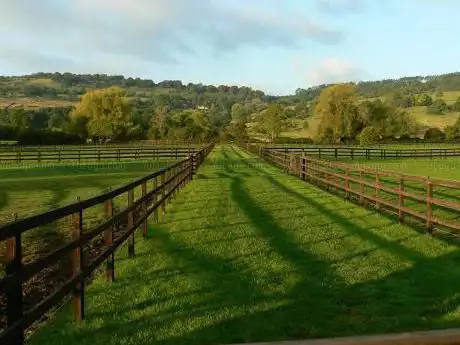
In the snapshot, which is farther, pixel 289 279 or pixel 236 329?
pixel 289 279

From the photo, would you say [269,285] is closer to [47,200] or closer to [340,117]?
[47,200]

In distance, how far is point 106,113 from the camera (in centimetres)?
10438

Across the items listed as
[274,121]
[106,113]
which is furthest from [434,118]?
[106,113]

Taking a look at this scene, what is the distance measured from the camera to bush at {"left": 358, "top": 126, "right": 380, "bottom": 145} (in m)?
88.2

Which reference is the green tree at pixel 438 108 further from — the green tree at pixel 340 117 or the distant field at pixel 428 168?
the distant field at pixel 428 168

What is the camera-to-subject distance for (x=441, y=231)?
406 inches

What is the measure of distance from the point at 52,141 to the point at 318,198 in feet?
246

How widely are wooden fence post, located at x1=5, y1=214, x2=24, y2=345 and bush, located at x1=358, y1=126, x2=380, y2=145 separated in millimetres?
86175

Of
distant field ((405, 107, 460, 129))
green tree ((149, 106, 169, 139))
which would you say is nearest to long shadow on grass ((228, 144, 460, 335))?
green tree ((149, 106, 169, 139))

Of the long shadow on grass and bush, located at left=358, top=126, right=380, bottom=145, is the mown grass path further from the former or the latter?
bush, located at left=358, top=126, right=380, bottom=145

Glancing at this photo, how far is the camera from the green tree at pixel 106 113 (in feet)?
330

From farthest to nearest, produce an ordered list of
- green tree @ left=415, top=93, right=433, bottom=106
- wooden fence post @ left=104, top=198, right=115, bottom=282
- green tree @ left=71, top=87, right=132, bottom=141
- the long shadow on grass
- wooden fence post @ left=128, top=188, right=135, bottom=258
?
green tree @ left=415, top=93, right=433, bottom=106 < green tree @ left=71, top=87, right=132, bottom=141 < wooden fence post @ left=128, top=188, right=135, bottom=258 < wooden fence post @ left=104, top=198, right=115, bottom=282 < the long shadow on grass

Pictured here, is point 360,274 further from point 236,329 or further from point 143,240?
point 143,240

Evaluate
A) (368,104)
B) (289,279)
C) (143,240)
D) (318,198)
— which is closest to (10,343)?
(289,279)
